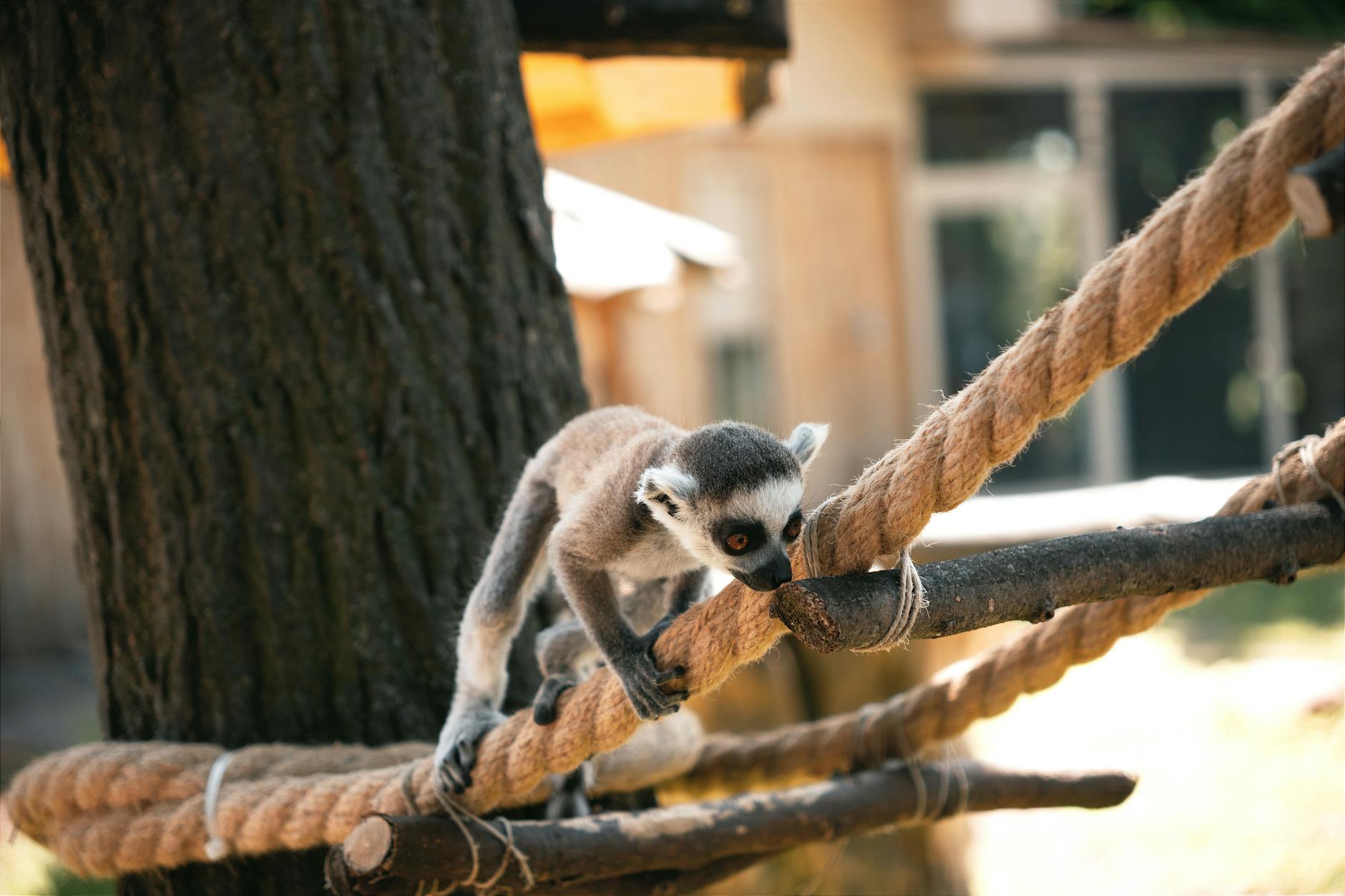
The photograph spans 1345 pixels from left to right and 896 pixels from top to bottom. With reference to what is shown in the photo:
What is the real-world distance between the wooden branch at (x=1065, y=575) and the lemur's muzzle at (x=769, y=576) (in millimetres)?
183

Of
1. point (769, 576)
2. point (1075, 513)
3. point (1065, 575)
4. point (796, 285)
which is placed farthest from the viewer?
point (796, 285)

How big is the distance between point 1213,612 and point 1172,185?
7.48 m

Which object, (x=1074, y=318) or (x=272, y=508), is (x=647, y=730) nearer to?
(x=272, y=508)

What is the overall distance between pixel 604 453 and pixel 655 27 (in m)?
1.43

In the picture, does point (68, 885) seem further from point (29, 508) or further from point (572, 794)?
point (29, 508)

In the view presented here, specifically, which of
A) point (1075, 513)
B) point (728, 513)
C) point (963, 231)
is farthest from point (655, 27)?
point (963, 231)

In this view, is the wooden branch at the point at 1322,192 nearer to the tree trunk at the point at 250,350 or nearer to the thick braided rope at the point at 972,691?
the thick braided rope at the point at 972,691

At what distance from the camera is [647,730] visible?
9.00ft

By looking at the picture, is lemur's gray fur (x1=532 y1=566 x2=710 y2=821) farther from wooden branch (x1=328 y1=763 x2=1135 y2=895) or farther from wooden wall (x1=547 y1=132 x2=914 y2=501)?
wooden wall (x1=547 y1=132 x2=914 y2=501)

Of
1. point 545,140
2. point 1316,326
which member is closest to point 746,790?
point 545,140

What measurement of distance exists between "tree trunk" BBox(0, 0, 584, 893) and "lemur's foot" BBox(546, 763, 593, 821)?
1.35 feet

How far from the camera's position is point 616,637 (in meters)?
2.37

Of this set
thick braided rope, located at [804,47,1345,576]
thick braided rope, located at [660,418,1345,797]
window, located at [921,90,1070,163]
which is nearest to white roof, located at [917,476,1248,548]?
thick braided rope, located at [660,418,1345,797]

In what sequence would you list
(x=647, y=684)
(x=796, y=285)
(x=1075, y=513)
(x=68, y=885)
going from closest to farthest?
(x=647, y=684) → (x=68, y=885) → (x=1075, y=513) → (x=796, y=285)
